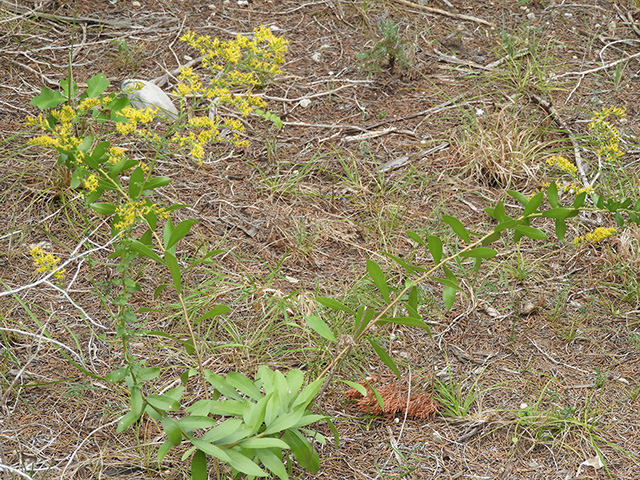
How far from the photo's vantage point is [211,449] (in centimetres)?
155

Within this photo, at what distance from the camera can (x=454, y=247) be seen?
2.82m

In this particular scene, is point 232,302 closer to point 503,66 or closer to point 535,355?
point 535,355

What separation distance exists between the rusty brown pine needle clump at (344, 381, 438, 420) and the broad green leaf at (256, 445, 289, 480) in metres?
0.58

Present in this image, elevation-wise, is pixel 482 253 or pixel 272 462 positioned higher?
pixel 482 253

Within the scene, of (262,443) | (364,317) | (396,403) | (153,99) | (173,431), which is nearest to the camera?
(262,443)

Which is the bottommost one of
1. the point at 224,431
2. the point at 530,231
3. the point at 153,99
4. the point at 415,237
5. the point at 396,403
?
the point at 396,403

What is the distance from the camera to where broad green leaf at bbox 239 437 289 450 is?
1.52 metres

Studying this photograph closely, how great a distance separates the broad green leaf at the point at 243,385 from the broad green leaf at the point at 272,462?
0.14 metres

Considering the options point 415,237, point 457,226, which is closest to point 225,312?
point 415,237

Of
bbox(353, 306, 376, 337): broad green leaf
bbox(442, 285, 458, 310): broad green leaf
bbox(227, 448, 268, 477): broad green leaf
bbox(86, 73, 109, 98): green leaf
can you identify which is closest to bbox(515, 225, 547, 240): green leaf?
bbox(442, 285, 458, 310): broad green leaf

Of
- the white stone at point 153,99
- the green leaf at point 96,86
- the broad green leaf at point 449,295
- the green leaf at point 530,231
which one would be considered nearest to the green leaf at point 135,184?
the green leaf at point 96,86

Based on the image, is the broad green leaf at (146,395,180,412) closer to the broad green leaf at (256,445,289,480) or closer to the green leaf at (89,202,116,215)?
the broad green leaf at (256,445,289,480)

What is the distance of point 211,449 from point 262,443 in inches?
4.7

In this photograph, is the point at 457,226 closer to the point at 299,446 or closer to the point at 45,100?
the point at 299,446
